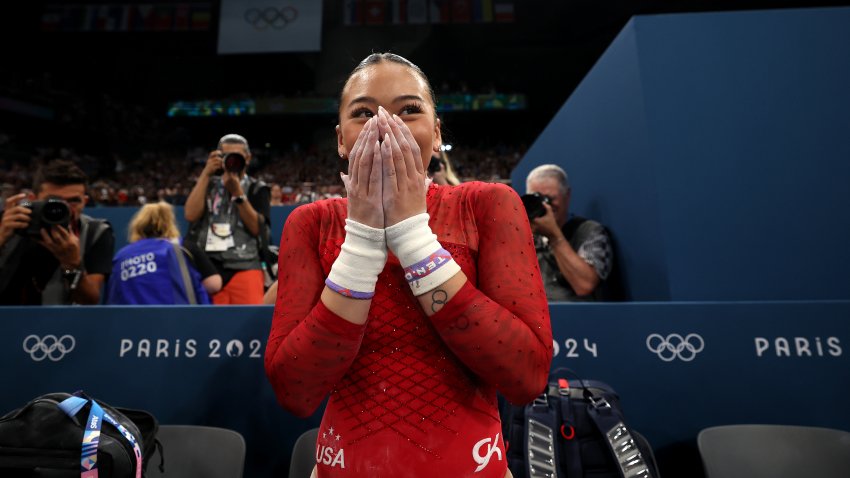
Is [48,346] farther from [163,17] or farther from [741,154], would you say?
[163,17]

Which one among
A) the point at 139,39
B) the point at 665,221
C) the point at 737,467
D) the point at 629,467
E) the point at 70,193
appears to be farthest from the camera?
the point at 139,39

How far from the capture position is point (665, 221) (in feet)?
7.67

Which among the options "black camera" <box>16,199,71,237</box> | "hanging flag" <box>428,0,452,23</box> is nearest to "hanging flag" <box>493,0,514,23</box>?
Answer: "hanging flag" <box>428,0,452,23</box>

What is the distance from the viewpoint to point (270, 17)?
10938 mm

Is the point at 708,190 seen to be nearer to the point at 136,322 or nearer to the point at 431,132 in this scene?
the point at 431,132

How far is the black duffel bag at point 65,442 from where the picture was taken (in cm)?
115

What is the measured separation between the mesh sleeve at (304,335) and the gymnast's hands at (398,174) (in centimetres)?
19

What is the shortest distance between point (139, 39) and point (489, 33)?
1022cm

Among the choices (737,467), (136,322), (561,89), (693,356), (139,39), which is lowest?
(737,467)

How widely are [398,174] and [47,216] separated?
2133 millimetres

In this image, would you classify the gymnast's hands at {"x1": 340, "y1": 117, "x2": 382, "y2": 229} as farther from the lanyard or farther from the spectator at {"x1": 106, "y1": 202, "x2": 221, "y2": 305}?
the spectator at {"x1": 106, "y1": 202, "x2": 221, "y2": 305}

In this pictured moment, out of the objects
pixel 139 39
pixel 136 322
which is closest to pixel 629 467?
pixel 136 322

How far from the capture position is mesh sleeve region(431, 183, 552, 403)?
2.44 ft

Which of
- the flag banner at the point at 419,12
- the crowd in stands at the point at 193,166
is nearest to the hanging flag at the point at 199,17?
the flag banner at the point at 419,12
